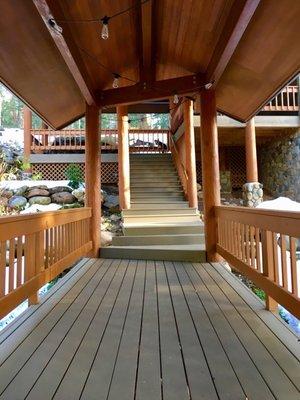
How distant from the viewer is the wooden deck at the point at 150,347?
5.48 ft

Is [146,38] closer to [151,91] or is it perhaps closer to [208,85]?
[151,91]

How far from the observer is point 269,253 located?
2.76 metres

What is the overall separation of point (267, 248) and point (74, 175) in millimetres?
8803

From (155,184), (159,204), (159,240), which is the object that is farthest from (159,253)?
(155,184)

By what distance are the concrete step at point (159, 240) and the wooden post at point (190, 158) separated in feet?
6.43

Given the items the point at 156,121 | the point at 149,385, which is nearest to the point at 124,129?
the point at 149,385

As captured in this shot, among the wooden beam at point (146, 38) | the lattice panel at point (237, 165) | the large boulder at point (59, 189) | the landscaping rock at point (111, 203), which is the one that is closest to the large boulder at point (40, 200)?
the large boulder at point (59, 189)

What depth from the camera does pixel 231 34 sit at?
3.33 metres

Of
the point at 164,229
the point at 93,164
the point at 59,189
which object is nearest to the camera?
the point at 93,164

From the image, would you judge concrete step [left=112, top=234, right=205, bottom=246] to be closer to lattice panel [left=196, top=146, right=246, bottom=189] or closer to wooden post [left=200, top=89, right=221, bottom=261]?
wooden post [left=200, top=89, right=221, bottom=261]

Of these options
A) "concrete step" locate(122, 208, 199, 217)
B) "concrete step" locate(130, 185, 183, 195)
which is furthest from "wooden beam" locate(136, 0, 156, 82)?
"concrete step" locate(130, 185, 183, 195)

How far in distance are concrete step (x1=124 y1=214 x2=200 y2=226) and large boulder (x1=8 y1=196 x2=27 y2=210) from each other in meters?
3.49

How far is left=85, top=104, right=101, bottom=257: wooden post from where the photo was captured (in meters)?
5.46

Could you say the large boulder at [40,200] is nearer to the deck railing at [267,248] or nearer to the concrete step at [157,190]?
the concrete step at [157,190]
